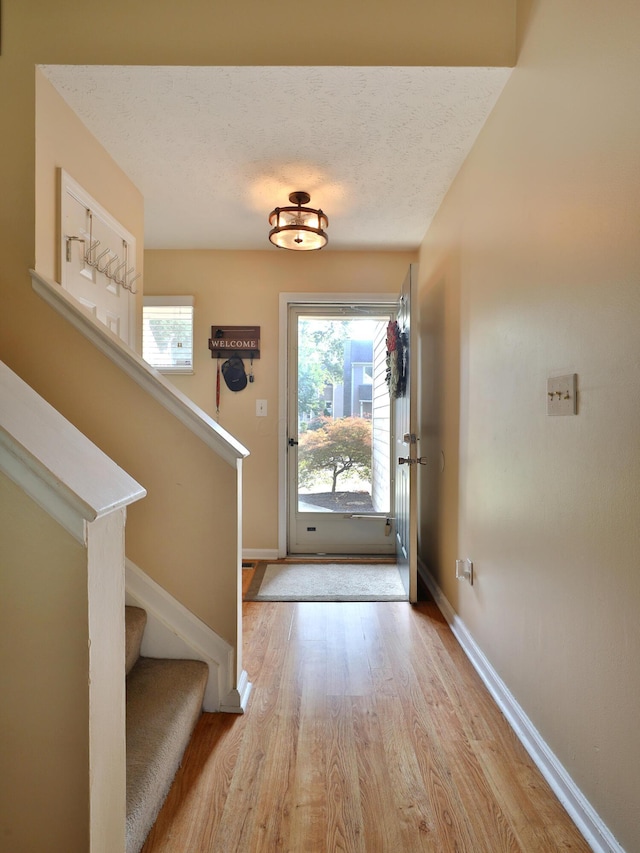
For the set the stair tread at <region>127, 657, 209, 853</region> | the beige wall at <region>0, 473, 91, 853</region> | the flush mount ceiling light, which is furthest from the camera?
the flush mount ceiling light

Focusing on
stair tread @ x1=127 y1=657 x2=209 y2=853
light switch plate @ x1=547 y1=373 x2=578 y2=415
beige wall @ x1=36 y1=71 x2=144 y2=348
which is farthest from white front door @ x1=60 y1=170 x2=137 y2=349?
light switch plate @ x1=547 y1=373 x2=578 y2=415

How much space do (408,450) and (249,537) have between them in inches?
61.0

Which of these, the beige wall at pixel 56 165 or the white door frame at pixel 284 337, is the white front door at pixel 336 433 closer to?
the white door frame at pixel 284 337

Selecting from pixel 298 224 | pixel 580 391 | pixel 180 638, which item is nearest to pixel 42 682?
pixel 180 638

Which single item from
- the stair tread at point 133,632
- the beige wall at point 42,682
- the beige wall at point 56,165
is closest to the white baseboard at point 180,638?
the stair tread at point 133,632

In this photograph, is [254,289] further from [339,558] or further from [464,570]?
[464,570]

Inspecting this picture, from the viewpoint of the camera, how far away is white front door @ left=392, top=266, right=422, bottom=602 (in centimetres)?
280

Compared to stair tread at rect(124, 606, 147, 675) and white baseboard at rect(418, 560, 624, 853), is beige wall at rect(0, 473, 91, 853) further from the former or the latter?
white baseboard at rect(418, 560, 624, 853)

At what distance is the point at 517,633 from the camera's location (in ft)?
5.64

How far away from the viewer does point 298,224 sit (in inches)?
107

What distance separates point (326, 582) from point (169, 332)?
2154 mm

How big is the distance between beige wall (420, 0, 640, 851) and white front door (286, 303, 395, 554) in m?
1.52

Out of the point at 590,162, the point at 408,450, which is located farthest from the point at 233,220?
the point at 590,162

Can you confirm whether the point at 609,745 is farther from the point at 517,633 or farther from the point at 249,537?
the point at 249,537
